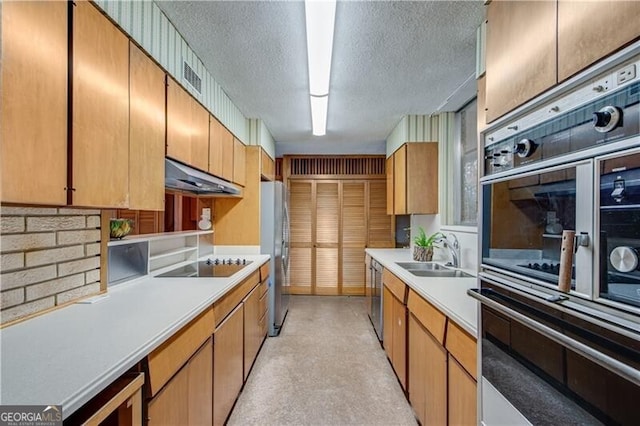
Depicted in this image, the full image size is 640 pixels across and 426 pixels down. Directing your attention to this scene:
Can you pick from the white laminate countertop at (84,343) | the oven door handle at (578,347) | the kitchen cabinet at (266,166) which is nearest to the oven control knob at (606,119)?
the oven door handle at (578,347)

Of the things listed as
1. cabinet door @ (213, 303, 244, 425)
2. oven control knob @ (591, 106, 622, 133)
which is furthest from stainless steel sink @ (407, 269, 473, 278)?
oven control knob @ (591, 106, 622, 133)

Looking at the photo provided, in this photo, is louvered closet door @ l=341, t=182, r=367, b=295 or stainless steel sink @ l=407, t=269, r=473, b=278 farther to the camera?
louvered closet door @ l=341, t=182, r=367, b=295

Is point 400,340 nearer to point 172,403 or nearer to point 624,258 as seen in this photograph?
point 172,403

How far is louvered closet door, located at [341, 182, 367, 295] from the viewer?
17.0ft

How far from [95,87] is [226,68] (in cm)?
135

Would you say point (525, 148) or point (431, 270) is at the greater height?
point (525, 148)

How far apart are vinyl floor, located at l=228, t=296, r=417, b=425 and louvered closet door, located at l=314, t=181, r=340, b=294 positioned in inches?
53.2

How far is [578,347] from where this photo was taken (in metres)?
0.72

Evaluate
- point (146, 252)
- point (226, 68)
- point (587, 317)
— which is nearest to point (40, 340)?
point (146, 252)

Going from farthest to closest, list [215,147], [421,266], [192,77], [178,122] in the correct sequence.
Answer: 1. [421,266]
2. [215,147]
3. [192,77]
4. [178,122]

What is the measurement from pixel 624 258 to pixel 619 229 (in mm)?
66

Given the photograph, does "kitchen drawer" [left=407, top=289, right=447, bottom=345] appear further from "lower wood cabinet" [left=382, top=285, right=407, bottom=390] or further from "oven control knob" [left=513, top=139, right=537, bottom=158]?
"oven control knob" [left=513, top=139, right=537, bottom=158]

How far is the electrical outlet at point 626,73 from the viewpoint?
672mm

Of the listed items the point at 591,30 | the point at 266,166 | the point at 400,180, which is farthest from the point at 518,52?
the point at 266,166
